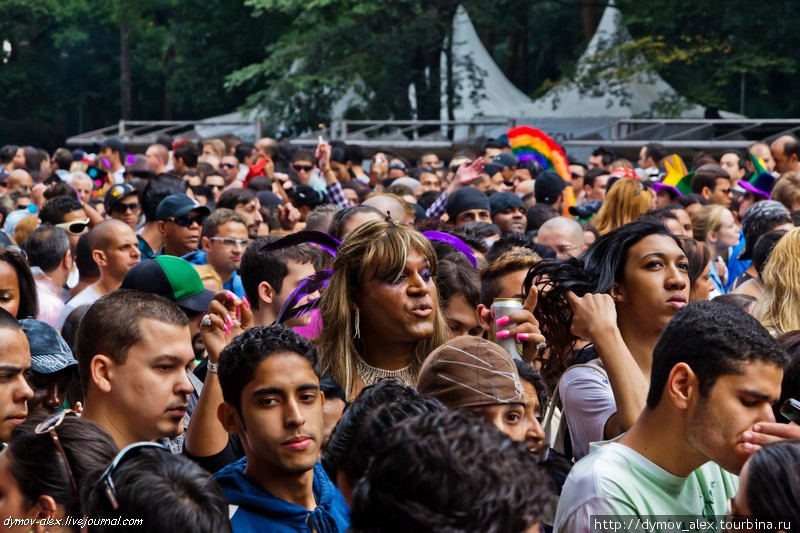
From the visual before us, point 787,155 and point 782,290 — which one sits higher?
point 782,290

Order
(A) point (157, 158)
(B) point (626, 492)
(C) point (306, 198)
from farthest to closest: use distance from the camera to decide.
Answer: (A) point (157, 158), (C) point (306, 198), (B) point (626, 492)

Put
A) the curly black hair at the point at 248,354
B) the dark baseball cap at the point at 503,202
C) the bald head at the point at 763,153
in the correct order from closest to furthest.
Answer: the curly black hair at the point at 248,354, the dark baseball cap at the point at 503,202, the bald head at the point at 763,153

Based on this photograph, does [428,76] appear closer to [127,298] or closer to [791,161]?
[791,161]

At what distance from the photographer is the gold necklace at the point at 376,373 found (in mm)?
4641

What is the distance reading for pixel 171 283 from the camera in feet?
18.9

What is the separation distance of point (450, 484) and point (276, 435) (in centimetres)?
156

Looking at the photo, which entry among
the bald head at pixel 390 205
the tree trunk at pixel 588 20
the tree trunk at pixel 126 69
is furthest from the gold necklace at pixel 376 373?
the tree trunk at pixel 126 69

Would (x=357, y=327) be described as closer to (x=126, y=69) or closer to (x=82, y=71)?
(x=126, y=69)

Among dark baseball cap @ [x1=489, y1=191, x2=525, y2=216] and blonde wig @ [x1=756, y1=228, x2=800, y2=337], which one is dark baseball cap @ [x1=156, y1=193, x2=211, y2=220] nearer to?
dark baseball cap @ [x1=489, y1=191, x2=525, y2=216]

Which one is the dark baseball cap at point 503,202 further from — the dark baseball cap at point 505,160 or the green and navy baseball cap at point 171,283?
the green and navy baseball cap at point 171,283

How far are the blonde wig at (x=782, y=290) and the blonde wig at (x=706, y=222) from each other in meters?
3.12

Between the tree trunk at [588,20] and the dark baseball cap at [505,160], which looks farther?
the tree trunk at [588,20]

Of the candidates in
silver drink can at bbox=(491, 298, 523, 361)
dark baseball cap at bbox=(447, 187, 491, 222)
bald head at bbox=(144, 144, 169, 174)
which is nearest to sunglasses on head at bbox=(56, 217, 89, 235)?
dark baseball cap at bbox=(447, 187, 491, 222)

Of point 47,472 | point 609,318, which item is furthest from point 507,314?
point 47,472
